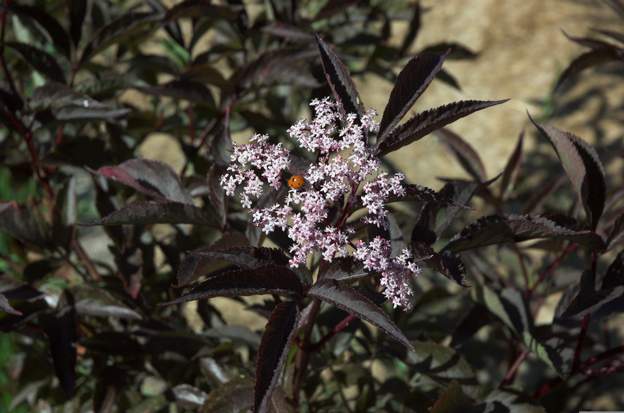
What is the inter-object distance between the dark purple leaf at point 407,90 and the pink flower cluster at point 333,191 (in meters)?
0.02

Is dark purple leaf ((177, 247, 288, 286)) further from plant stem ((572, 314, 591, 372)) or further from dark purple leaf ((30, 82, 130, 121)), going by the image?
plant stem ((572, 314, 591, 372))

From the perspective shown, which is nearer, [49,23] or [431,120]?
[431,120]

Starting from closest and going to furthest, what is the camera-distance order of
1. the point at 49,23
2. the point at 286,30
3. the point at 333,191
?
the point at 333,191
the point at 49,23
the point at 286,30

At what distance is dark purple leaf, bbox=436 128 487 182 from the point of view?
1403 millimetres

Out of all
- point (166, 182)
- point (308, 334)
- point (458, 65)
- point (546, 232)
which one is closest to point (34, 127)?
point (166, 182)

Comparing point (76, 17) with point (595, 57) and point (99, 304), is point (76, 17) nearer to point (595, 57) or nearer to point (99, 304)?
point (99, 304)

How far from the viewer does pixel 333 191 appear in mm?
809

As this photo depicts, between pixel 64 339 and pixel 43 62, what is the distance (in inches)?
19.5

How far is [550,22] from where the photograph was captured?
3.10 meters

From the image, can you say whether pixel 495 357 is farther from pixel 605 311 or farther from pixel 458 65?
pixel 458 65

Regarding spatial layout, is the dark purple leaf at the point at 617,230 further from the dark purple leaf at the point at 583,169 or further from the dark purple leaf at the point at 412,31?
the dark purple leaf at the point at 412,31

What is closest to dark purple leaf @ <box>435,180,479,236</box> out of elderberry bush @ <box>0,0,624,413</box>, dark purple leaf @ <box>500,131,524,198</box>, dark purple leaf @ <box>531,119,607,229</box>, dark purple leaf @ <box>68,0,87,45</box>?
elderberry bush @ <box>0,0,624,413</box>

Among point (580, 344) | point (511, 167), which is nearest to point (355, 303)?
point (580, 344)

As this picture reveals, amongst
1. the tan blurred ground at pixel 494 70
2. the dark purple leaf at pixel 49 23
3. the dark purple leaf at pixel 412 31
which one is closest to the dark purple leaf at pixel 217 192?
the dark purple leaf at pixel 49 23
